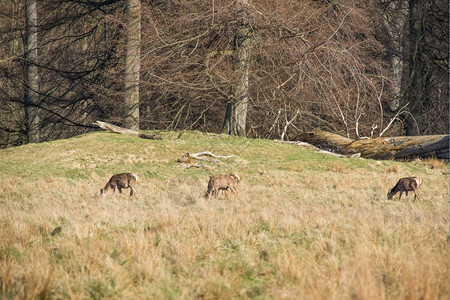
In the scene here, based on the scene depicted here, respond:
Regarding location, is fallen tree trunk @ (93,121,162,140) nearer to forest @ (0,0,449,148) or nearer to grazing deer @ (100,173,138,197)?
forest @ (0,0,449,148)

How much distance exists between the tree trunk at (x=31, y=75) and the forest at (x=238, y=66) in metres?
0.06

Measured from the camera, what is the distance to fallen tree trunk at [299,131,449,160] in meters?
16.7

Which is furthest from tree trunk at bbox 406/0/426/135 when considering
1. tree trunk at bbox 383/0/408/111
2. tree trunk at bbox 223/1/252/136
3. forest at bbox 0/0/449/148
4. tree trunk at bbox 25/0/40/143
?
tree trunk at bbox 25/0/40/143

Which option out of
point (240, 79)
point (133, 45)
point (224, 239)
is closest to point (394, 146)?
point (240, 79)

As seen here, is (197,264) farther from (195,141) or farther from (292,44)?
(292,44)

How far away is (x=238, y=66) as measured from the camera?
65.1 ft

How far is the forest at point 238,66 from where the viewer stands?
766 inches

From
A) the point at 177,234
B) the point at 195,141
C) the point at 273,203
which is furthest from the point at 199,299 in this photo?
the point at 195,141

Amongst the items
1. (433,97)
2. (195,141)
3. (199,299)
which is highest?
(433,97)

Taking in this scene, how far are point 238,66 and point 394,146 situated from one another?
279 inches

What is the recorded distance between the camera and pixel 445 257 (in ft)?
16.4

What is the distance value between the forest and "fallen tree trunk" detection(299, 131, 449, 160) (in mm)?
1287

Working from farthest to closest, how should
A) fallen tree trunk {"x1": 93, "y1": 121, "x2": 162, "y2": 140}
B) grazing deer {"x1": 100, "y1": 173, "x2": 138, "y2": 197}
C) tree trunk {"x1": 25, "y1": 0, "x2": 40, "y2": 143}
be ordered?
tree trunk {"x1": 25, "y1": 0, "x2": 40, "y2": 143}
fallen tree trunk {"x1": 93, "y1": 121, "x2": 162, "y2": 140}
grazing deer {"x1": 100, "y1": 173, "x2": 138, "y2": 197}

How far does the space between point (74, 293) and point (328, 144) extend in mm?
15802
